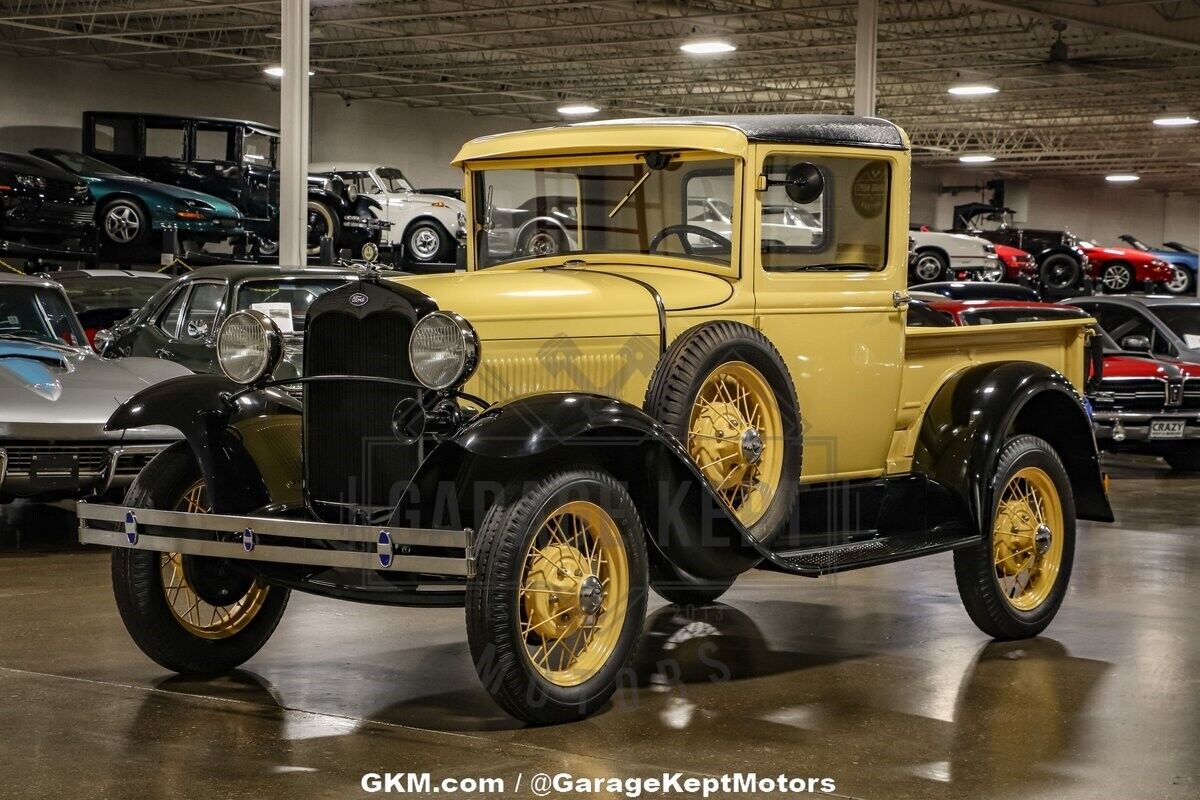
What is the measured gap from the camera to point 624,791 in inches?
161

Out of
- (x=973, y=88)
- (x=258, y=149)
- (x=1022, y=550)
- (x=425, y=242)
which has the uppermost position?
(x=973, y=88)

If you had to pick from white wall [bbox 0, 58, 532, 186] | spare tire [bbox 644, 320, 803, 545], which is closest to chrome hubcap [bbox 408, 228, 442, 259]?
white wall [bbox 0, 58, 532, 186]

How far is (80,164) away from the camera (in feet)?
59.4

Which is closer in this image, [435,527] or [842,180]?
[435,527]

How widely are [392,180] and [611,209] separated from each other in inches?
653

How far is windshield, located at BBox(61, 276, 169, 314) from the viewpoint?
1279 cm

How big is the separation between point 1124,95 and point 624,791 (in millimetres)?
29982

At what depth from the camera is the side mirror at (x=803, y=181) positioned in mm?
5625

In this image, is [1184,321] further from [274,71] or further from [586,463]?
[274,71]

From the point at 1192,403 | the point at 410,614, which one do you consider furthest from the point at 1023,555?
the point at 1192,403

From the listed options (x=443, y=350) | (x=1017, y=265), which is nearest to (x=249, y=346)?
(x=443, y=350)

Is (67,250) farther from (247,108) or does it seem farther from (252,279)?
(247,108)

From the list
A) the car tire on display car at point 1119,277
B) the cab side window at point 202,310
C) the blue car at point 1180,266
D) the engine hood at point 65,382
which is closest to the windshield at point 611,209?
the engine hood at point 65,382

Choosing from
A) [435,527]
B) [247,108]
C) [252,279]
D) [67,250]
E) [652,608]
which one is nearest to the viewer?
[435,527]
